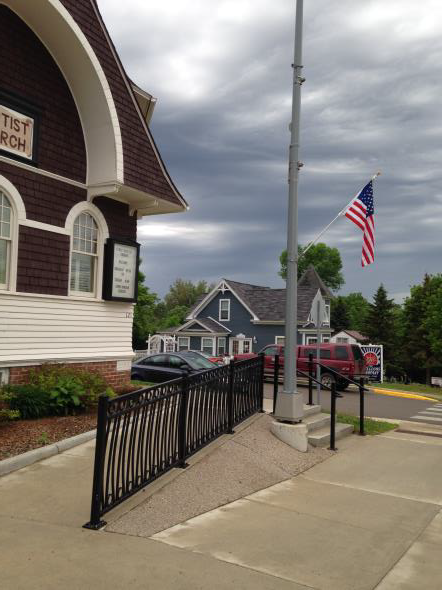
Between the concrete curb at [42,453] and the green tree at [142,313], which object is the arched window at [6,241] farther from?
the green tree at [142,313]

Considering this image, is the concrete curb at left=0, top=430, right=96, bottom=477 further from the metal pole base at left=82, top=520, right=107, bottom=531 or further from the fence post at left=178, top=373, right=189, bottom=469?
the metal pole base at left=82, top=520, right=107, bottom=531

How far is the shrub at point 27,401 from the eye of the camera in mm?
8773

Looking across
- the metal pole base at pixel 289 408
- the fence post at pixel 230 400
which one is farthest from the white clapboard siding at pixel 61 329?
the metal pole base at pixel 289 408

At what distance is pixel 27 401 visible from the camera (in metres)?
8.81

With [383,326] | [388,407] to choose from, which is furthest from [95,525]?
[383,326]

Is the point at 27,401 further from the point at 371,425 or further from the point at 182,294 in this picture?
the point at 182,294

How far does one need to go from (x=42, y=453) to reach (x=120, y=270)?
562cm

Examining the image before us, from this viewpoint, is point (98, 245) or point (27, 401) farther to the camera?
point (98, 245)

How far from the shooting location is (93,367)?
11555 mm

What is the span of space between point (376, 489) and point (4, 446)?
15.6ft

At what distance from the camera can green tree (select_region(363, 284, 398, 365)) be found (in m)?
56.2

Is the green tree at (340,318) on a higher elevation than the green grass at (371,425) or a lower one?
higher

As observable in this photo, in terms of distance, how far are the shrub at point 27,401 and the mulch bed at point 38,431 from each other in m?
0.16

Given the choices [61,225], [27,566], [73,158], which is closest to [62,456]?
[27,566]
